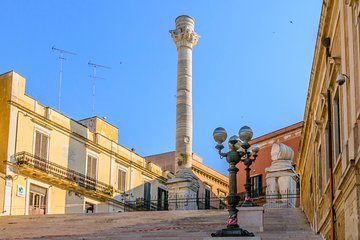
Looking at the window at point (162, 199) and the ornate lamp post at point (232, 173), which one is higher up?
the window at point (162, 199)

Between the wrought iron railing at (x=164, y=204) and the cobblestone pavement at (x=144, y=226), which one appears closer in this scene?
the cobblestone pavement at (x=144, y=226)

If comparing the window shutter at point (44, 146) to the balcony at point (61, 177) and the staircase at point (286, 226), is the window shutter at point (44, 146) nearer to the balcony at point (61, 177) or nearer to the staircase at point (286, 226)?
the balcony at point (61, 177)

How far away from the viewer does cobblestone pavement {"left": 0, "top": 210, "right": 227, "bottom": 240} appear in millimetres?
21391

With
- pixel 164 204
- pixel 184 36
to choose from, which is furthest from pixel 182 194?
pixel 164 204

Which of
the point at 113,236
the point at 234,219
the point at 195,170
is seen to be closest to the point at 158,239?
the point at 113,236

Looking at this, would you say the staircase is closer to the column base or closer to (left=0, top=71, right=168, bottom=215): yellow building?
the column base

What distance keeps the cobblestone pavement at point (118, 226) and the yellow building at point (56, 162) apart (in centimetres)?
939

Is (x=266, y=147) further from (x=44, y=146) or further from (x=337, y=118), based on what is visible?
(x=337, y=118)

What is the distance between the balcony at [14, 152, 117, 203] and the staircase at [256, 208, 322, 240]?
1607cm

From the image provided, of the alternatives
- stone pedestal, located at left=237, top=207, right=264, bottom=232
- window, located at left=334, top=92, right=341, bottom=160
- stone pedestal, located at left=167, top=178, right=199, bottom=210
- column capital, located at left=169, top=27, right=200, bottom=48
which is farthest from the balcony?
window, located at left=334, top=92, right=341, bottom=160

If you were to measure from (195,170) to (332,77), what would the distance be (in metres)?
41.6

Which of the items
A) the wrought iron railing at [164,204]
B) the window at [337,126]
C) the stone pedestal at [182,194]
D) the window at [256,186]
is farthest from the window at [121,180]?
the window at [337,126]

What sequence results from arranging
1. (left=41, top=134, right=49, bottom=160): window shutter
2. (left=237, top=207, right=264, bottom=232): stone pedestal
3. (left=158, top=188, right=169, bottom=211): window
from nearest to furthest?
1. (left=237, top=207, right=264, bottom=232): stone pedestal
2. (left=41, top=134, right=49, bottom=160): window shutter
3. (left=158, top=188, right=169, bottom=211): window

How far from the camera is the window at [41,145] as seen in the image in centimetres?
4041
